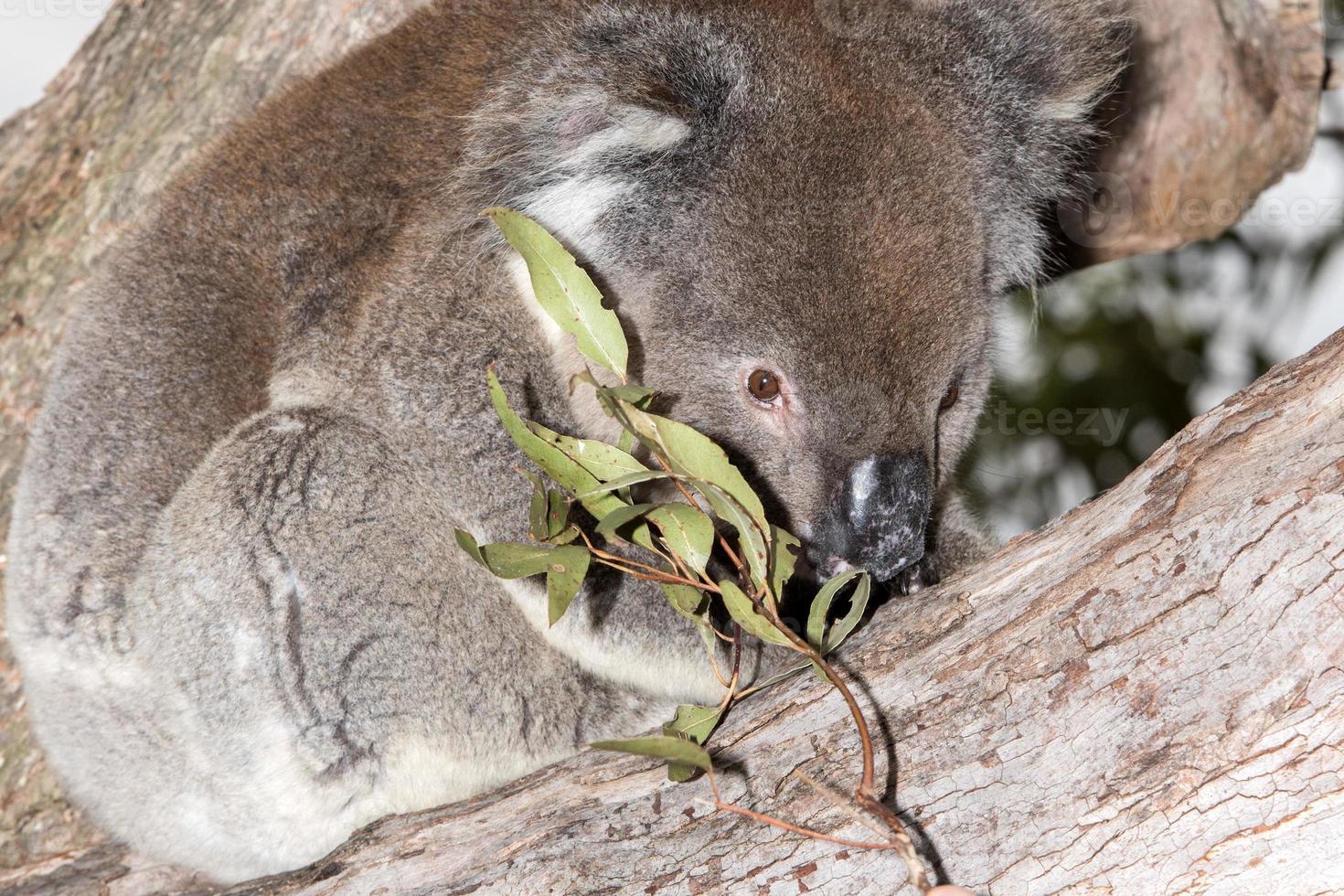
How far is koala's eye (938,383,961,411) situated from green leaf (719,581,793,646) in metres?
0.87

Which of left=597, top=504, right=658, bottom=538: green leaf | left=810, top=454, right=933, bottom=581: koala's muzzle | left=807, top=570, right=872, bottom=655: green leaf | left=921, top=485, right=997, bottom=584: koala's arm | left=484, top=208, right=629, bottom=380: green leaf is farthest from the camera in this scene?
left=921, top=485, right=997, bottom=584: koala's arm

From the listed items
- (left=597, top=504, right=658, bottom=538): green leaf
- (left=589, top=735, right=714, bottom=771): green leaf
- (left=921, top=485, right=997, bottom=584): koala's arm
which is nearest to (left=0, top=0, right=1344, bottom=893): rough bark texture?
(left=589, top=735, right=714, bottom=771): green leaf

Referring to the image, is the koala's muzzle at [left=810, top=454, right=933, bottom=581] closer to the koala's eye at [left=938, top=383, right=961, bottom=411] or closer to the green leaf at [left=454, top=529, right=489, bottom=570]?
→ the koala's eye at [left=938, top=383, right=961, bottom=411]

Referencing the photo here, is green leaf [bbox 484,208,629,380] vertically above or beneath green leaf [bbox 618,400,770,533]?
above

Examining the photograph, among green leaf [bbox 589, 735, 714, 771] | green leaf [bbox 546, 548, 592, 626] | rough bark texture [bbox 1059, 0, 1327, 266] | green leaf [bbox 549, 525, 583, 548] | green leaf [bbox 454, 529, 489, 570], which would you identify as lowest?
rough bark texture [bbox 1059, 0, 1327, 266]

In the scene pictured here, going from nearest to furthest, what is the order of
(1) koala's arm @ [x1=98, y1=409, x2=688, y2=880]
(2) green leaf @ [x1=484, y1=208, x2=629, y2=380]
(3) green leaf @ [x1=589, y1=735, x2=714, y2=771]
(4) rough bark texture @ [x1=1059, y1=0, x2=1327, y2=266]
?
(3) green leaf @ [x1=589, y1=735, x2=714, y2=771]
(2) green leaf @ [x1=484, y1=208, x2=629, y2=380]
(1) koala's arm @ [x1=98, y1=409, x2=688, y2=880]
(4) rough bark texture @ [x1=1059, y1=0, x2=1327, y2=266]

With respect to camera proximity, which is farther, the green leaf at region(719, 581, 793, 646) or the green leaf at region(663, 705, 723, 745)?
the green leaf at region(663, 705, 723, 745)

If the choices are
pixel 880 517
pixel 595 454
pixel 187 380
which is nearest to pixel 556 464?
pixel 595 454

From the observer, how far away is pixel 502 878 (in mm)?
2490

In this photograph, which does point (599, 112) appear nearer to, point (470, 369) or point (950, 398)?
point (470, 369)

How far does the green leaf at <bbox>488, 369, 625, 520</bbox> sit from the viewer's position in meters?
2.50

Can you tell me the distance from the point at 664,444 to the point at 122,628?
163 cm

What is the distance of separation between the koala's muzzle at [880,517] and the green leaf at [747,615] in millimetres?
364

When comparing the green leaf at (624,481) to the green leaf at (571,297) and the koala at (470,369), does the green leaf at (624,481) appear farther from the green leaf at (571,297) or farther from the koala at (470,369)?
the koala at (470,369)
